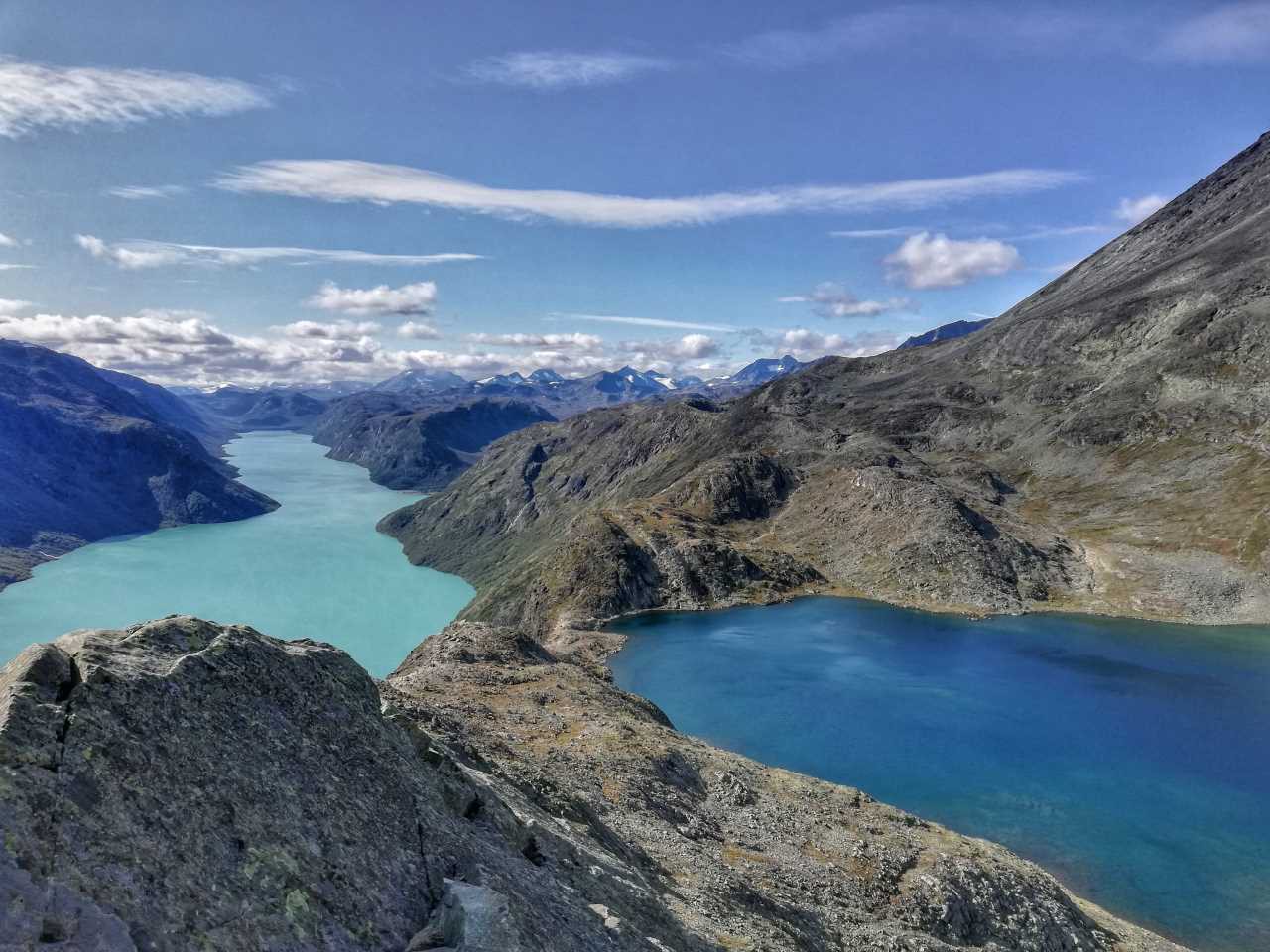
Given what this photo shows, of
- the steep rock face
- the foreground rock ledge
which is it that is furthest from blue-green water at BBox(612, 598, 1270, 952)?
the steep rock face

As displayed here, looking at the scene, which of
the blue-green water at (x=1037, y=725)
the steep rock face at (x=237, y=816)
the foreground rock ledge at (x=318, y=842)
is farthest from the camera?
the blue-green water at (x=1037, y=725)

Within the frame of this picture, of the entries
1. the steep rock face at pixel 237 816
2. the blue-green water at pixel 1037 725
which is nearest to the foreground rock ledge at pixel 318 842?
the steep rock face at pixel 237 816

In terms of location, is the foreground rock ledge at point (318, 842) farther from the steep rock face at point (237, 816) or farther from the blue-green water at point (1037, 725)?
the blue-green water at point (1037, 725)

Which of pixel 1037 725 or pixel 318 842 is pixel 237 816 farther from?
pixel 1037 725

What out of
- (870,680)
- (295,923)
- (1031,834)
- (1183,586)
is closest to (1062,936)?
(1031,834)

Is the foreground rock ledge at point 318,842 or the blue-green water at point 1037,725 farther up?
the foreground rock ledge at point 318,842

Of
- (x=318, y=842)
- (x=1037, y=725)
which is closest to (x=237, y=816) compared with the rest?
(x=318, y=842)

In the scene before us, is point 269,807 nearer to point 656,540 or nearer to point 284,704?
point 284,704

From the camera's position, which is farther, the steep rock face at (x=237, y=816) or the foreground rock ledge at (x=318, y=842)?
the foreground rock ledge at (x=318, y=842)
